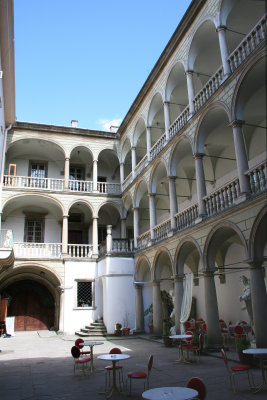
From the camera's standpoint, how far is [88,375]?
9203 mm

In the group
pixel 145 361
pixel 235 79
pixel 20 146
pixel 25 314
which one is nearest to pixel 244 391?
pixel 145 361

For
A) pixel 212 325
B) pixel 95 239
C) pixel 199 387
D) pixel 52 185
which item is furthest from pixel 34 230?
pixel 199 387

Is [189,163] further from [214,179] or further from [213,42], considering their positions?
[213,42]

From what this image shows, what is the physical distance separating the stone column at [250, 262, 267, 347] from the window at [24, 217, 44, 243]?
1627 centimetres

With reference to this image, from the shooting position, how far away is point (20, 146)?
76.0 feet

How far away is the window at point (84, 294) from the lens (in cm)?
2080

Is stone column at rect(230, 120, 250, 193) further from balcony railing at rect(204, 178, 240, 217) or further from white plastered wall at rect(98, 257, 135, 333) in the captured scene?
white plastered wall at rect(98, 257, 135, 333)

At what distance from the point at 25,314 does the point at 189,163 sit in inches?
561

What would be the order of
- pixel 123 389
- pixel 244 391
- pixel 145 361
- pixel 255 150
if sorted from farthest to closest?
pixel 255 150 < pixel 145 361 < pixel 123 389 < pixel 244 391

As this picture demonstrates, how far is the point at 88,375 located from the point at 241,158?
23.7 feet

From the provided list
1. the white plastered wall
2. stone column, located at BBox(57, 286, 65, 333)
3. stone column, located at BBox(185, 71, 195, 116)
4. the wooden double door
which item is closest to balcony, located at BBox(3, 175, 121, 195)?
the white plastered wall

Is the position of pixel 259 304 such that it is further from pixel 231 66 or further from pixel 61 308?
pixel 61 308

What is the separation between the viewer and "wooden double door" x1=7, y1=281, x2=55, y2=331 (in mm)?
22828

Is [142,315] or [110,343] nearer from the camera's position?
[110,343]
